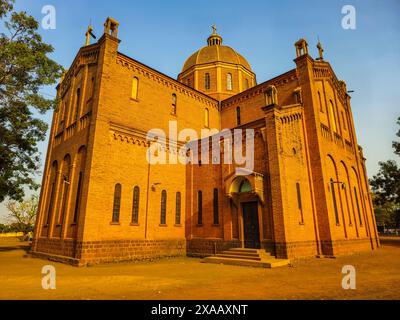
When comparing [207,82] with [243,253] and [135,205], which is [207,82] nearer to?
[135,205]

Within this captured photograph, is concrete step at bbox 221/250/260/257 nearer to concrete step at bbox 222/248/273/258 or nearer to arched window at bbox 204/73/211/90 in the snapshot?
concrete step at bbox 222/248/273/258

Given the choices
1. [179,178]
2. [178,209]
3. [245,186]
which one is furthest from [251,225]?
[179,178]

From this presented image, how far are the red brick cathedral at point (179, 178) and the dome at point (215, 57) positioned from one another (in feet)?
26.0

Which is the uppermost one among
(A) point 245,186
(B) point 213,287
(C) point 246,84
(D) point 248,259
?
(C) point 246,84

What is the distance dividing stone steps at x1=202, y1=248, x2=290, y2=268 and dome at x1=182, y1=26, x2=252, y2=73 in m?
20.5

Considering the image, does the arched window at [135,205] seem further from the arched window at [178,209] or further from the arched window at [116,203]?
the arched window at [178,209]

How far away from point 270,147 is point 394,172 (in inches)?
1081

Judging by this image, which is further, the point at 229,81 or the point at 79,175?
the point at 229,81

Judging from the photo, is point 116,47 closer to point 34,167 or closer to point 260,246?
point 34,167

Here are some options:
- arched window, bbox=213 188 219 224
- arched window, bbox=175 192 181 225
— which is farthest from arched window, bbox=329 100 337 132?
arched window, bbox=175 192 181 225

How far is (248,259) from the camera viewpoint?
13.5 m
